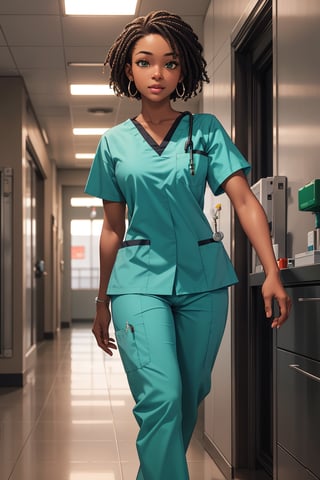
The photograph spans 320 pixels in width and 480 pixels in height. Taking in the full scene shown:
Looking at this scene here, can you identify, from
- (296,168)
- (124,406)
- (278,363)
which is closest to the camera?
(278,363)

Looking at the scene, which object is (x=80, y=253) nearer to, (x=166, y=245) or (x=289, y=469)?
(x=289, y=469)

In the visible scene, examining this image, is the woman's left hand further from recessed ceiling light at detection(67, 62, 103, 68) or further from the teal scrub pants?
recessed ceiling light at detection(67, 62, 103, 68)

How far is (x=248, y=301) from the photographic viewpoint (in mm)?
3689

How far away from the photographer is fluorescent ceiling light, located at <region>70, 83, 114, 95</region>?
790 centimetres

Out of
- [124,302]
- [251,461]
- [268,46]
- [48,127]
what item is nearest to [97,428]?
[251,461]

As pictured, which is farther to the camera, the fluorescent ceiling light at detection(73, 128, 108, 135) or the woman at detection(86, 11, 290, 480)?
the fluorescent ceiling light at detection(73, 128, 108, 135)

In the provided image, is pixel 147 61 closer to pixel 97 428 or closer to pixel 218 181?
pixel 218 181

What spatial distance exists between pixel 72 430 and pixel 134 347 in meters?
2.92

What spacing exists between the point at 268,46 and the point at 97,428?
2.51 meters

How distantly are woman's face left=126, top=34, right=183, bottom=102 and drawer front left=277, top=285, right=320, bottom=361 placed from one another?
65cm

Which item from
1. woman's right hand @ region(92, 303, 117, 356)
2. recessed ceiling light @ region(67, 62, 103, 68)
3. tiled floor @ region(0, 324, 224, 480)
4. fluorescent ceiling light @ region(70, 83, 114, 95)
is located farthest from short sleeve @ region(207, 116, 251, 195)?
fluorescent ceiling light @ region(70, 83, 114, 95)

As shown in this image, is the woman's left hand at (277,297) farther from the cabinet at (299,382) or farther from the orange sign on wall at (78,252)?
the orange sign on wall at (78,252)

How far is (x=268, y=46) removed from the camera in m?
3.45

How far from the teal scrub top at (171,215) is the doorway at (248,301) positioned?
159cm
